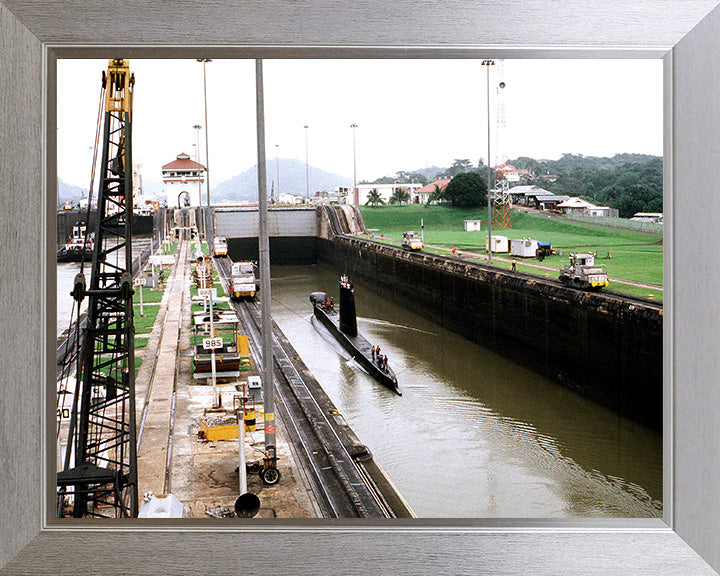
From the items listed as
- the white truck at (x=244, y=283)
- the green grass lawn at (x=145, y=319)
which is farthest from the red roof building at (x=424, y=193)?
the green grass lawn at (x=145, y=319)

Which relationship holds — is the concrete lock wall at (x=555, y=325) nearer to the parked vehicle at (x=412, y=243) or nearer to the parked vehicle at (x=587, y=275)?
the parked vehicle at (x=587, y=275)

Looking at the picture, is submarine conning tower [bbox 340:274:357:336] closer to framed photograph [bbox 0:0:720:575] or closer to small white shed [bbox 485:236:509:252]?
small white shed [bbox 485:236:509:252]

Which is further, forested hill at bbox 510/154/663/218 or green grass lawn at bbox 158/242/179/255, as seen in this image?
green grass lawn at bbox 158/242/179/255

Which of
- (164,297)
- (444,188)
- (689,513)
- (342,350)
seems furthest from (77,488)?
(444,188)

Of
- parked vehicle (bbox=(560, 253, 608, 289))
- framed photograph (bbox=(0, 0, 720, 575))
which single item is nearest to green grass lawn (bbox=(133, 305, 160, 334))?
parked vehicle (bbox=(560, 253, 608, 289))

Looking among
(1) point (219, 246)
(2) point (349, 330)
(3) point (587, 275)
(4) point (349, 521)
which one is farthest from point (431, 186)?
(4) point (349, 521)

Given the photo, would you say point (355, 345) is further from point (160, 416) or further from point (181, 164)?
point (181, 164)

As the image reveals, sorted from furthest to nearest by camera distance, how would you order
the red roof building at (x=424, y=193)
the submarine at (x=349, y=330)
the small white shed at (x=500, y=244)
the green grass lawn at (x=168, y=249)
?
the red roof building at (x=424, y=193), the green grass lawn at (x=168, y=249), the small white shed at (x=500, y=244), the submarine at (x=349, y=330)
